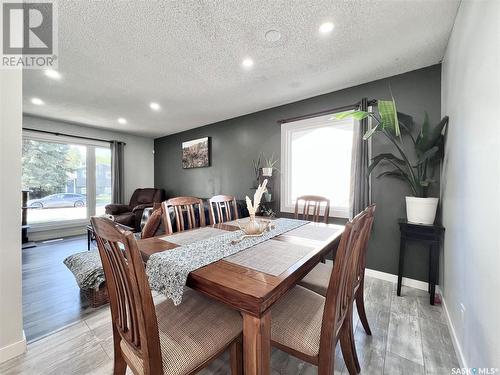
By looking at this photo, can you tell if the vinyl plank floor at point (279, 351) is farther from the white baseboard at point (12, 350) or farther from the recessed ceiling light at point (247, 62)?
the recessed ceiling light at point (247, 62)

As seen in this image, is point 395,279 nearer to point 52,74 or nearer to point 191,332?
point 191,332

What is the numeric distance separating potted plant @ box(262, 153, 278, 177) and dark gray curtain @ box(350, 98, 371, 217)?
50.7 inches

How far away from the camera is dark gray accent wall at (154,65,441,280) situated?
2.33 meters

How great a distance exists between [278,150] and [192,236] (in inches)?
96.5

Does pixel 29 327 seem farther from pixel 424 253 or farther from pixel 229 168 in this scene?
pixel 424 253

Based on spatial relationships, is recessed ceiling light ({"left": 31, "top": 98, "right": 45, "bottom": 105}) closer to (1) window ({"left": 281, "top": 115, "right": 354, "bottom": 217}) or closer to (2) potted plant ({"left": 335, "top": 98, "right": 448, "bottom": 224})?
(1) window ({"left": 281, "top": 115, "right": 354, "bottom": 217})

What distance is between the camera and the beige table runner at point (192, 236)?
54.5 inches

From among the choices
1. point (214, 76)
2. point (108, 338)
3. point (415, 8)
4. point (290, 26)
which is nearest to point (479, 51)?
point (415, 8)

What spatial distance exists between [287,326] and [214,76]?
267 cm

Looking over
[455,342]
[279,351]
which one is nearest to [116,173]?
[279,351]

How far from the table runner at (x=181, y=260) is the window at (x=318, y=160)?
6.52ft

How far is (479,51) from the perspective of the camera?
1.15 m

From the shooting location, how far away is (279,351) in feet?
4.70

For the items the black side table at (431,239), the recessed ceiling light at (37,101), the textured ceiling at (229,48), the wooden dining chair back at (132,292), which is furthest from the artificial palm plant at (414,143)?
the recessed ceiling light at (37,101)
